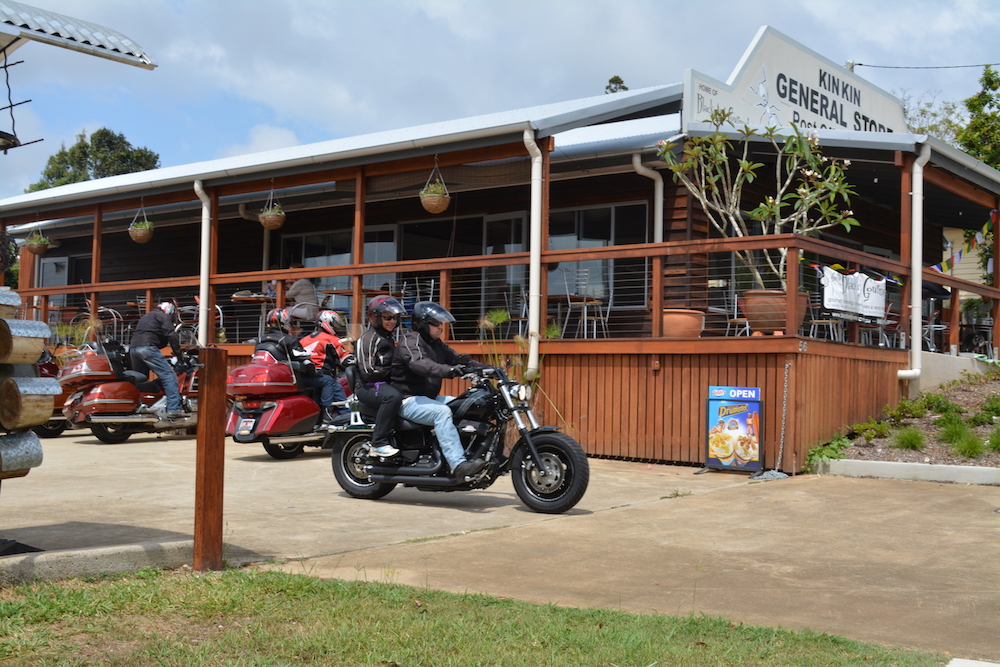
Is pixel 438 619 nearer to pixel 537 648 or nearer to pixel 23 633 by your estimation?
pixel 537 648

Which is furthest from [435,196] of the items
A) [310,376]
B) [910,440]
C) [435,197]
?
A: [910,440]

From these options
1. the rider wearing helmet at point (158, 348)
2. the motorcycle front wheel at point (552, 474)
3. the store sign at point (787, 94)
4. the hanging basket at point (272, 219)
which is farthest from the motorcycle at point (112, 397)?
the store sign at point (787, 94)

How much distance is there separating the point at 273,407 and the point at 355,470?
2.47 m

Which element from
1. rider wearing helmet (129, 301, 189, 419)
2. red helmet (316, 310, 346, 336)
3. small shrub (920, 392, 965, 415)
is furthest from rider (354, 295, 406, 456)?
small shrub (920, 392, 965, 415)

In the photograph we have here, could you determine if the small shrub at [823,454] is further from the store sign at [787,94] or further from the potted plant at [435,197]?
the potted plant at [435,197]

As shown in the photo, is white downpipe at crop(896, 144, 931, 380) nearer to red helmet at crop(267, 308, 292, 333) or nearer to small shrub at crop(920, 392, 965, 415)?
small shrub at crop(920, 392, 965, 415)

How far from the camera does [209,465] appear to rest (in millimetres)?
4988

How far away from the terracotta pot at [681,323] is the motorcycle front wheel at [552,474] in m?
3.96

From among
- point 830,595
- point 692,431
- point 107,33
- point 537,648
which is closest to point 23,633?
point 537,648

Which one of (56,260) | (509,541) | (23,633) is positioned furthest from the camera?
(56,260)

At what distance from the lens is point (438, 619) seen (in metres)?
4.04

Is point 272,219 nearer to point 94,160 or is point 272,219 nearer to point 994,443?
point 994,443

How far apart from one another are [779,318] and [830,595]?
228 inches

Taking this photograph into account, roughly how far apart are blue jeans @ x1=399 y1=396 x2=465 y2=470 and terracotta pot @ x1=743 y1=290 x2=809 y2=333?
415 centimetres
